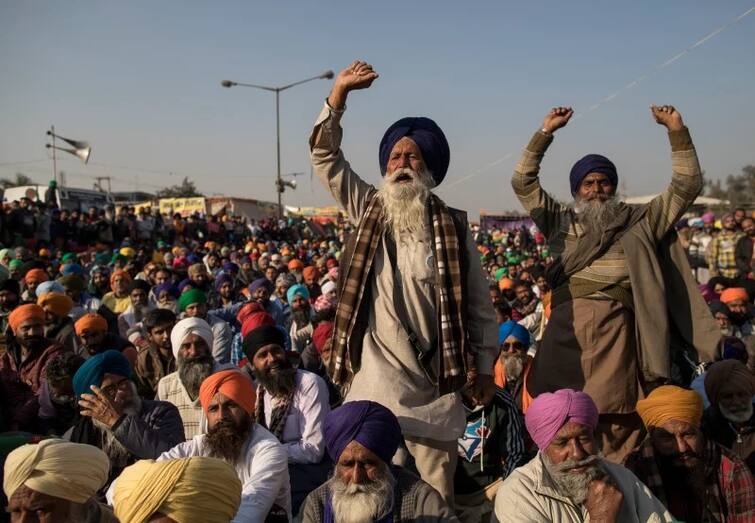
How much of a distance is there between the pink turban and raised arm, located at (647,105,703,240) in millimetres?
1262

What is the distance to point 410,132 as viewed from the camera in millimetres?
3396

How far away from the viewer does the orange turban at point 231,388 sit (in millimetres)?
3895

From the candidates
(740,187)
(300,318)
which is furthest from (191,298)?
(740,187)

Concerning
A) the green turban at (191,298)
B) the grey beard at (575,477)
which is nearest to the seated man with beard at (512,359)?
the grey beard at (575,477)

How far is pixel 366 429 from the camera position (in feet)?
9.77

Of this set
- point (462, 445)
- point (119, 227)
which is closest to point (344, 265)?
point (462, 445)

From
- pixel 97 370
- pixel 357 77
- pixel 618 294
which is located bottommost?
pixel 97 370

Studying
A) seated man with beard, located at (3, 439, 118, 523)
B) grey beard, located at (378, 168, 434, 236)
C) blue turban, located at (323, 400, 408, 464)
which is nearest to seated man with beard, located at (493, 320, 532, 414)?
grey beard, located at (378, 168, 434, 236)

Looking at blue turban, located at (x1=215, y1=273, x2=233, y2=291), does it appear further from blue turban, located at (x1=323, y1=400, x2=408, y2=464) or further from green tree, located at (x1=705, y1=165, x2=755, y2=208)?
Answer: green tree, located at (x1=705, y1=165, x2=755, y2=208)

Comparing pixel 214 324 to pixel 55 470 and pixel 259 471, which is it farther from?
pixel 55 470

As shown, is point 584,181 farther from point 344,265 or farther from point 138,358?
point 138,358

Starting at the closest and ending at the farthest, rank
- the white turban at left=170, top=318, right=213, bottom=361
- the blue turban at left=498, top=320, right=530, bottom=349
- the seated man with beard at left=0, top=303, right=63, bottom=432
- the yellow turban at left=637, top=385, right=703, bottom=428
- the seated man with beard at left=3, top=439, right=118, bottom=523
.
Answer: the seated man with beard at left=3, top=439, right=118, bottom=523 < the yellow turban at left=637, top=385, right=703, bottom=428 < the seated man with beard at left=0, top=303, right=63, bottom=432 < the white turban at left=170, top=318, right=213, bottom=361 < the blue turban at left=498, top=320, right=530, bottom=349

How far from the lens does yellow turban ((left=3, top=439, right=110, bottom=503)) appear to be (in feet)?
9.06

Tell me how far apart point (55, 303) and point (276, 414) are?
412 cm
